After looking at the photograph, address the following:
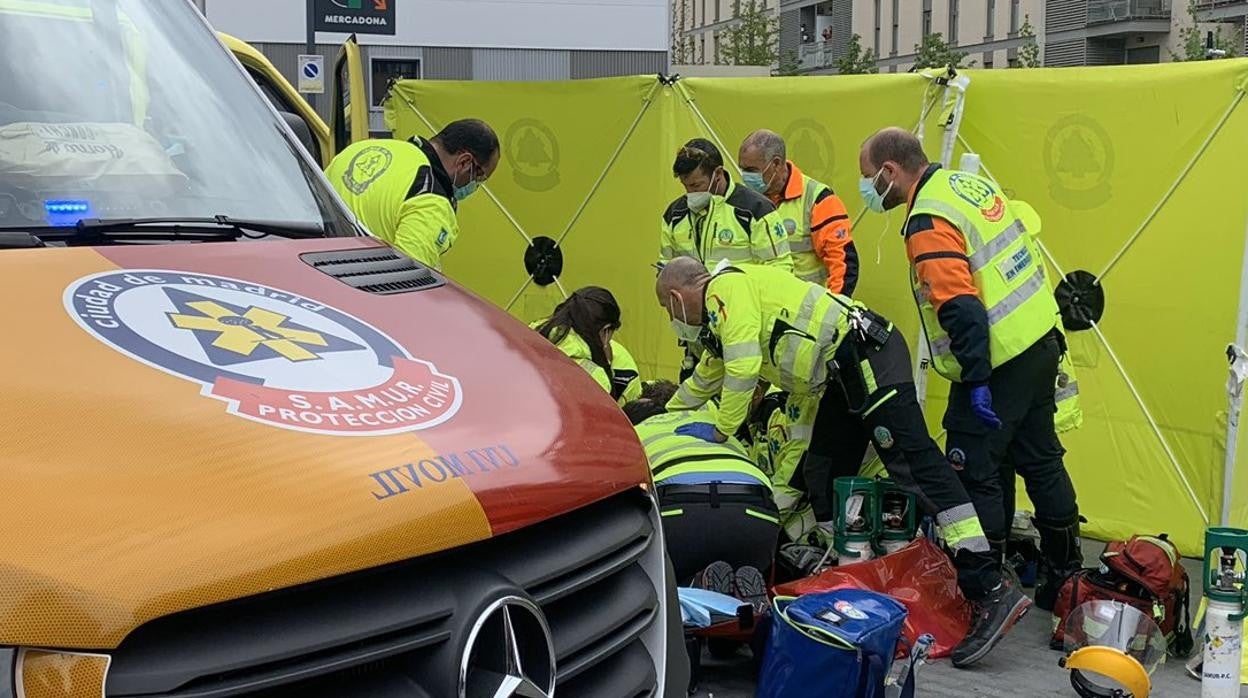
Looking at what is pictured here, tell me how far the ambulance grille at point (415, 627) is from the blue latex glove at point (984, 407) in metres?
3.23

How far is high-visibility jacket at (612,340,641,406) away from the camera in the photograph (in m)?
7.00

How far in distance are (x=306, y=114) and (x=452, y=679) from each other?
6.29 metres

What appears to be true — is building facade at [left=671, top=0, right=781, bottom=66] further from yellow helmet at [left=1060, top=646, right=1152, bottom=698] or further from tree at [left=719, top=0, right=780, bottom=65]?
yellow helmet at [left=1060, top=646, right=1152, bottom=698]

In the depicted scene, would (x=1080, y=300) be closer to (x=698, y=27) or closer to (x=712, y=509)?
(x=712, y=509)

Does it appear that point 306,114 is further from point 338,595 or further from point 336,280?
point 338,595

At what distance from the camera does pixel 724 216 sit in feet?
25.1

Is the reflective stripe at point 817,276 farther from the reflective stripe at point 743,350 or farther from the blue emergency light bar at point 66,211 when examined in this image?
the blue emergency light bar at point 66,211

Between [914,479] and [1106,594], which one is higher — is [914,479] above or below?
above

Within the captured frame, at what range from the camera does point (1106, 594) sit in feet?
17.2

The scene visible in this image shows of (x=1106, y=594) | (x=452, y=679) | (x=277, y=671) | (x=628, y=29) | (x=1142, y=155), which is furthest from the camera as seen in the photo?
(x=628, y=29)

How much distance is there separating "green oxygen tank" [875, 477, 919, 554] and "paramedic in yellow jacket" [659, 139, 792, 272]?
197cm

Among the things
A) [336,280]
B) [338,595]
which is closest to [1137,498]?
[336,280]

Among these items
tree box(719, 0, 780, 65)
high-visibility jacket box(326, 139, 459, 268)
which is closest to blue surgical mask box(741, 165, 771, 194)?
high-visibility jacket box(326, 139, 459, 268)

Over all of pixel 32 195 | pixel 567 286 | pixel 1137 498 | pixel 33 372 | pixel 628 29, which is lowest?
pixel 1137 498
